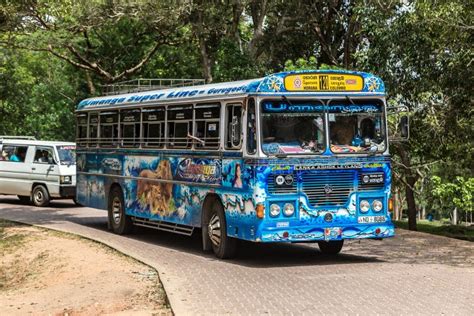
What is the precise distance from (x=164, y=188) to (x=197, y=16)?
1182 centimetres

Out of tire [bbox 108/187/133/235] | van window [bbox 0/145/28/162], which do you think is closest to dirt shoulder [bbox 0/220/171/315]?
tire [bbox 108/187/133/235]

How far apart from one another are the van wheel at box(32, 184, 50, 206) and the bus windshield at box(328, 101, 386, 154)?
15127mm

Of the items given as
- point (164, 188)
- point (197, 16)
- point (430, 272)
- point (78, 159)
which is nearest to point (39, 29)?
point (197, 16)

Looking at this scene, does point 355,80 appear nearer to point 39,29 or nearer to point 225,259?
point 225,259

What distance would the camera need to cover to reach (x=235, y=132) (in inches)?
527

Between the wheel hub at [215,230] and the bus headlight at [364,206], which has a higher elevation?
the bus headlight at [364,206]

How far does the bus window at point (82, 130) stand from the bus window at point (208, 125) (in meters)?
6.17

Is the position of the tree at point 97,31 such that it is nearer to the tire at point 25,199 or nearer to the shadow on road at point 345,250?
the tire at point 25,199

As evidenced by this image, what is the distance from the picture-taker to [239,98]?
13328 millimetres

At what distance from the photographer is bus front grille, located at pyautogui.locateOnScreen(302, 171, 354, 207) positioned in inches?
511

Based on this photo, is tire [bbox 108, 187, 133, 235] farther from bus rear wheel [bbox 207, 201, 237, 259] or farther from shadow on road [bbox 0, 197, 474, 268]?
bus rear wheel [bbox 207, 201, 237, 259]

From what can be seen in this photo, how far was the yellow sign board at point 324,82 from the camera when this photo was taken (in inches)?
515

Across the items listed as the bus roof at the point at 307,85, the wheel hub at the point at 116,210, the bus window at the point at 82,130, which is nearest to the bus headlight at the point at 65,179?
the bus window at the point at 82,130

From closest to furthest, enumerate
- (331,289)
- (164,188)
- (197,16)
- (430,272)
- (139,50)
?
(331,289) → (430,272) → (164,188) → (197,16) → (139,50)
